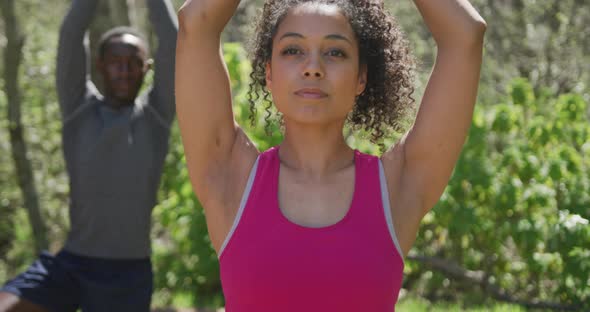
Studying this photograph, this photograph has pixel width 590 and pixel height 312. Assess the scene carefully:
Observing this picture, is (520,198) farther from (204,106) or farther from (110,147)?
(204,106)

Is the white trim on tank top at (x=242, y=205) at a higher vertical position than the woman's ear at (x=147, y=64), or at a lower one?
lower

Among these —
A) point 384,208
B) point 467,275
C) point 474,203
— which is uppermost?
point 384,208

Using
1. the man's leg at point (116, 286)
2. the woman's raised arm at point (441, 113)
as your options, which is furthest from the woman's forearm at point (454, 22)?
the man's leg at point (116, 286)

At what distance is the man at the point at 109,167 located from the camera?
314 cm

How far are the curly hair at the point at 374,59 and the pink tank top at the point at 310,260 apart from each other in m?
0.38

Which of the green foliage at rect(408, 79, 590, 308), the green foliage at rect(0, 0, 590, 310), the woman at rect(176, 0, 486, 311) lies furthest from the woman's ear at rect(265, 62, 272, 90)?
the green foliage at rect(408, 79, 590, 308)

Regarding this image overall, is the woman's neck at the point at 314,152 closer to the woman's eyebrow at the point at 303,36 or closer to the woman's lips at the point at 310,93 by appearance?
the woman's lips at the point at 310,93

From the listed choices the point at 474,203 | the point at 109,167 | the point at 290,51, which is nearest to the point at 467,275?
the point at 474,203

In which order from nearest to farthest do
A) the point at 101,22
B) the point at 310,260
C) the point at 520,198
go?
the point at 310,260 → the point at 520,198 → the point at 101,22

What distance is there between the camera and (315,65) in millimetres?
1824

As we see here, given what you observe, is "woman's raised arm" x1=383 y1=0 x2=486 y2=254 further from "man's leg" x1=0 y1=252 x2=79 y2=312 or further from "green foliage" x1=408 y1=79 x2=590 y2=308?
"green foliage" x1=408 y1=79 x2=590 y2=308

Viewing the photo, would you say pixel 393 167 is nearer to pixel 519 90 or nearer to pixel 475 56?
pixel 475 56

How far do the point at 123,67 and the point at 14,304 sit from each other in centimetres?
110

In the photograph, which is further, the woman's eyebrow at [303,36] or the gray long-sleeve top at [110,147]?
the gray long-sleeve top at [110,147]
